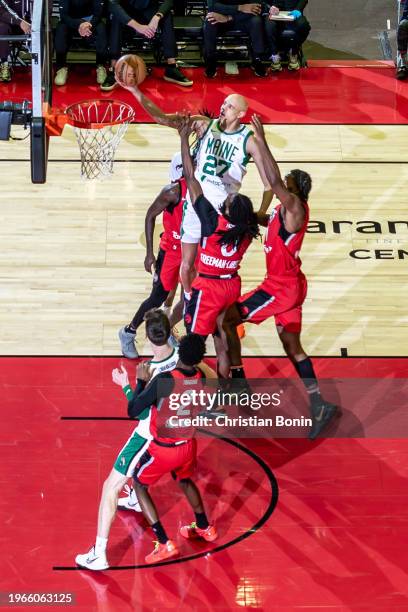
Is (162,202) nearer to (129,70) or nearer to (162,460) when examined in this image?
(129,70)

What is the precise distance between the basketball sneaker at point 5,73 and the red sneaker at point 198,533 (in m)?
7.63

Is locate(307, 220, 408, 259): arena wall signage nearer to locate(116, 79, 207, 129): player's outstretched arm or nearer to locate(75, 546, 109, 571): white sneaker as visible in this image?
locate(116, 79, 207, 129): player's outstretched arm

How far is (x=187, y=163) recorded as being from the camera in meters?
8.94

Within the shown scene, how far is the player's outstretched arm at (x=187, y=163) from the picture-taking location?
892 cm

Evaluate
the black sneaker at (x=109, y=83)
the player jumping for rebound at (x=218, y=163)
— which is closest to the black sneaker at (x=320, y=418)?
the player jumping for rebound at (x=218, y=163)

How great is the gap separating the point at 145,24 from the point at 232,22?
40.9 inches

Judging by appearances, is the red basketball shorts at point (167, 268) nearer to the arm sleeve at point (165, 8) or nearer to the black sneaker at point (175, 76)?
the black sneaker at point (175, 76)

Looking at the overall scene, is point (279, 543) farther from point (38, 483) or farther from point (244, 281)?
point (244, 281)

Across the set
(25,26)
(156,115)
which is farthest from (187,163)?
(25,26)

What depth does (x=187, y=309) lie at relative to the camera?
366 inches

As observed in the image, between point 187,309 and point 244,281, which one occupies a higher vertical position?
point 187,309

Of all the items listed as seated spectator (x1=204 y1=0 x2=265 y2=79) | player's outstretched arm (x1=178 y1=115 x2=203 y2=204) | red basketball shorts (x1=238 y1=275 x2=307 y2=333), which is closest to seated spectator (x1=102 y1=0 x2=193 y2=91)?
seated spectator (x1=204 y1=0 x2=265 y2=79)

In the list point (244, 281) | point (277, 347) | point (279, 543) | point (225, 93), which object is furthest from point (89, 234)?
point (279, 543)

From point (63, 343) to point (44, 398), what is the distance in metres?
0.79
